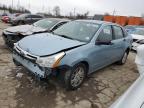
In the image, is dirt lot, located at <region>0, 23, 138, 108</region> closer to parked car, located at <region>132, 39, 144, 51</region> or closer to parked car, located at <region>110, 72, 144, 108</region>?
parked car, located at <region>110, 72, 144, 108</region>

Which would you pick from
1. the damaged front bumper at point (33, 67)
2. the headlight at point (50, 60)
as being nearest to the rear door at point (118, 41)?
the headlight at point (50, 60)

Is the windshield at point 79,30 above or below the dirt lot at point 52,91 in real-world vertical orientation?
above

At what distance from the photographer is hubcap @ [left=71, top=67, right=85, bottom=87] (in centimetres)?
485

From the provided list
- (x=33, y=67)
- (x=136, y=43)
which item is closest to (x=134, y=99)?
(x=33, y=67)

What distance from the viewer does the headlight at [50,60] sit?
4325 millimetres

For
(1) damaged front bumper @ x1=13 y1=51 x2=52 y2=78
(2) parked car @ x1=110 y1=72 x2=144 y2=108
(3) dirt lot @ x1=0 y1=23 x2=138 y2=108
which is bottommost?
(3) dirt lot @ x1=0 y1=23 x2=138 y2=108

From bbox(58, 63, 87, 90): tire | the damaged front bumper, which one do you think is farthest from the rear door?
the damaged front bumper

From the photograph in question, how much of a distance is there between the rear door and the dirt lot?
2.70ft

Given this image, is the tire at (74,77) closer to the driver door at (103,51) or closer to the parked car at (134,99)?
the driver door at (103,51)

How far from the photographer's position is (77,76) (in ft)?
16.3

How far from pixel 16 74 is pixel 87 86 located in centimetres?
184

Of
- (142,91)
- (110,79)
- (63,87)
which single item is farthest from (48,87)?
(142,91)

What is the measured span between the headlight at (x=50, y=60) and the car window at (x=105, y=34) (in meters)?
1.55

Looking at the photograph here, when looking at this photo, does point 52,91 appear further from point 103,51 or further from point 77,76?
point 103,51
